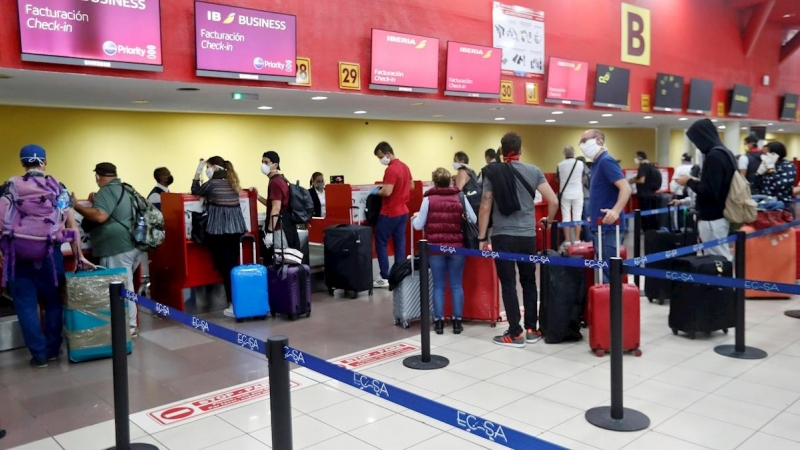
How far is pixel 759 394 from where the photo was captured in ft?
12.6

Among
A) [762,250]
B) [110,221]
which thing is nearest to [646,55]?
[762,250]

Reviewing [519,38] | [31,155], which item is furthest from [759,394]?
[519,38]

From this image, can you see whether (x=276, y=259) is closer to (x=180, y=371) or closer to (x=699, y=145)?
(x=180, y=371)

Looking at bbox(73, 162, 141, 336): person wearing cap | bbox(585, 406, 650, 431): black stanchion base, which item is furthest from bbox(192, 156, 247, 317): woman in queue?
bbox(585, 406, 650, 431): black stanchion base

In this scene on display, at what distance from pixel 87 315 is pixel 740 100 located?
566 inches

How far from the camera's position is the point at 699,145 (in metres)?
5.66

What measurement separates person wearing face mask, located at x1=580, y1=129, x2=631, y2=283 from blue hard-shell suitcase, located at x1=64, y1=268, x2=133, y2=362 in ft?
12.6

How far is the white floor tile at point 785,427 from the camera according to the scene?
324 cm

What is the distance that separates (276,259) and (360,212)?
1.64 meters

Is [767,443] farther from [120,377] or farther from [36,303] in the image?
[36,303]

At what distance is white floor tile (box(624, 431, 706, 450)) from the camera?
10.3 ft

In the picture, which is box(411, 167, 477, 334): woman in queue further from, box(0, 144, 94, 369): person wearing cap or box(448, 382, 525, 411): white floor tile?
box(0, 144, 94, 369): person wearing cap

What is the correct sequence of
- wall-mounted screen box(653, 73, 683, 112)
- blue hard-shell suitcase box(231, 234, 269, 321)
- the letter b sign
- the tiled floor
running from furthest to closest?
1. wall-mounted screen box(653, 73, 683, 112)
2. the letter b sign
3. blue hard-shell suitcase box(231, 234, 269, 321)
4. the tiled floor

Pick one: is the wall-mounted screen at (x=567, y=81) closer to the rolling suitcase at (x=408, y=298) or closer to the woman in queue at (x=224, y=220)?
the rolling suitcase at (x=408, y=298)
